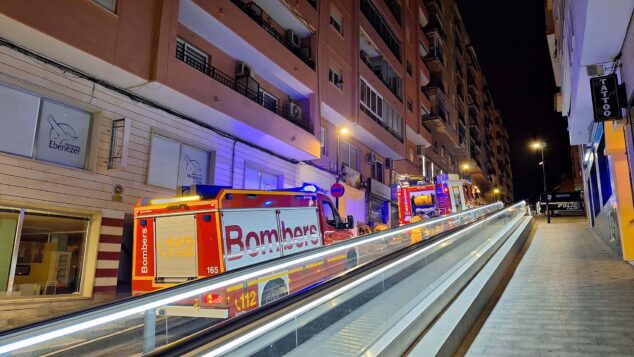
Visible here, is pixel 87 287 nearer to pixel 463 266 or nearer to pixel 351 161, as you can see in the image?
pixel 463 266

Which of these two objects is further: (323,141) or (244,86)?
(323,141)

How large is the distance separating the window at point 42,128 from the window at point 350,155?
14.0m

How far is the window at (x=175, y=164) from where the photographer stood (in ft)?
42.2

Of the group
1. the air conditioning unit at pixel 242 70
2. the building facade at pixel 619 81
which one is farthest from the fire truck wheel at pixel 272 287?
the air conditioning unit at pixel 242 70

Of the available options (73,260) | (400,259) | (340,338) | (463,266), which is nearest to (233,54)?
(73,260)

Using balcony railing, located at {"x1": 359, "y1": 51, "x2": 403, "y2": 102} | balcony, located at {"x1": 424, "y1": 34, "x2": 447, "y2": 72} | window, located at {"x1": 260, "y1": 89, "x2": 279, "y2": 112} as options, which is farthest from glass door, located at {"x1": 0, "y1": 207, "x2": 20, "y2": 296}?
balcony, located at {"x1": 424, "y1": 34, "x2": 447, "y2": 72}

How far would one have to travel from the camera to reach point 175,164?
1356cm

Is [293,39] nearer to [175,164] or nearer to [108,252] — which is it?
[175,164]

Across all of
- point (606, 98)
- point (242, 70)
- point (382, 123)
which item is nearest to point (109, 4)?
point (242, 70)

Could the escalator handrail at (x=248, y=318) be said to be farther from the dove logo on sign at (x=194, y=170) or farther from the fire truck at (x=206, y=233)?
the dove logo on sign at (x=194, y=170)

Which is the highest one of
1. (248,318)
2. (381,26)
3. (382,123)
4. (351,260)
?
(381,26)

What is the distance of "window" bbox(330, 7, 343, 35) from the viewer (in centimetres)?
2282

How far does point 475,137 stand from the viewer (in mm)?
58000

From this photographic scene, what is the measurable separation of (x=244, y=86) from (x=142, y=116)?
4.67 metres
